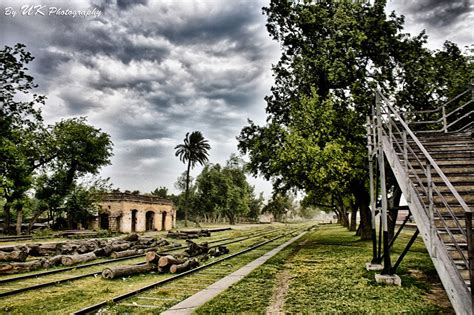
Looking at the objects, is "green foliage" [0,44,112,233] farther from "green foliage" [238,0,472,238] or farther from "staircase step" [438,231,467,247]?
"staircase step" [438,231,467,247]

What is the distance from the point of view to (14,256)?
49.3 ft

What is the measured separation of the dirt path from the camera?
7092 millimetres

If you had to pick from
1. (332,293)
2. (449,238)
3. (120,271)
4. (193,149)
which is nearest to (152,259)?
(120,271)

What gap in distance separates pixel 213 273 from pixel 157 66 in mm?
16247

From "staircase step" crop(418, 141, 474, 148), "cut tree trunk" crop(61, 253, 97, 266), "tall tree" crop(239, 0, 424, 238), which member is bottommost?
"cut tree trunk" crop(61, 253, 97, 266)

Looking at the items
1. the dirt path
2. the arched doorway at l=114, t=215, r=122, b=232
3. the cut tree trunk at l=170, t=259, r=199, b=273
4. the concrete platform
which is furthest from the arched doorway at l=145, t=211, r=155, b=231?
the dirt path

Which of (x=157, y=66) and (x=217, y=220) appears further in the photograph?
(x=217, y=220)

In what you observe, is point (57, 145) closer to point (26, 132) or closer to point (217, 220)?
point (26, 132)

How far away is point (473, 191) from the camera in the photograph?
6898mm

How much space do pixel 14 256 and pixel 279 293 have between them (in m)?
12.6

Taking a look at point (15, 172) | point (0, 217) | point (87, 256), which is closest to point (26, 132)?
point (15, 172)

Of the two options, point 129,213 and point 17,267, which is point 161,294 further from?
point 129,213

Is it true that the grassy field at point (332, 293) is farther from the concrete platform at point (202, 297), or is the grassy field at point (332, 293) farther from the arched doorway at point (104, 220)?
the arched doorway at point (104, 220)

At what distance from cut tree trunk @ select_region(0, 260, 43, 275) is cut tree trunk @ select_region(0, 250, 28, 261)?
233 centimetres
